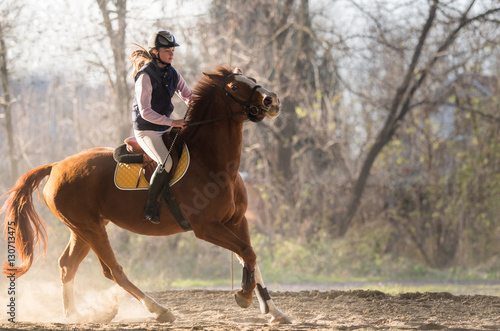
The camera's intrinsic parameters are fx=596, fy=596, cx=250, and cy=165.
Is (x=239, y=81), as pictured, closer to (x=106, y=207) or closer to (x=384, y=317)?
(x=106, y=207)

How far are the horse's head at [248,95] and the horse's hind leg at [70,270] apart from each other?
2540 millimetres

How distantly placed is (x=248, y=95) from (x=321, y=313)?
2718 mm

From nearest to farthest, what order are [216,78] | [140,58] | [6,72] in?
[216,78]
[140,58]
[6,72]

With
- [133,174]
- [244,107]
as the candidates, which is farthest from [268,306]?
[244,107]

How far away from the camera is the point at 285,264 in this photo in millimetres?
13734

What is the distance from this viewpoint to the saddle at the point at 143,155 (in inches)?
235

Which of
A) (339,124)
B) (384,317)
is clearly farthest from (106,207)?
(339,124)

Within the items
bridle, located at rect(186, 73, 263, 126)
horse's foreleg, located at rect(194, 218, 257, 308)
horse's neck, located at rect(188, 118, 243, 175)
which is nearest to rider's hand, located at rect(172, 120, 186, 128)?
bridle, located at rect(186, 73, 263, 126)

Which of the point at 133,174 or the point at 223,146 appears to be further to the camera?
the point at 133,174

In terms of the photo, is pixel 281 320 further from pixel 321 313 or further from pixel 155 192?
pixel 155 192

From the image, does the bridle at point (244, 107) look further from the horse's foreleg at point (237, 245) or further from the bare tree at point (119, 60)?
the bare tree at point (119, 60)

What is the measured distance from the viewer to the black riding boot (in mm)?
5859

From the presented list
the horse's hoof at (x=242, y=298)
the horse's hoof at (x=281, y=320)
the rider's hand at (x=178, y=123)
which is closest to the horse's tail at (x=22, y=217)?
the rider's hand at (x=178, y=123)

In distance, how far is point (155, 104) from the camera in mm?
6062
